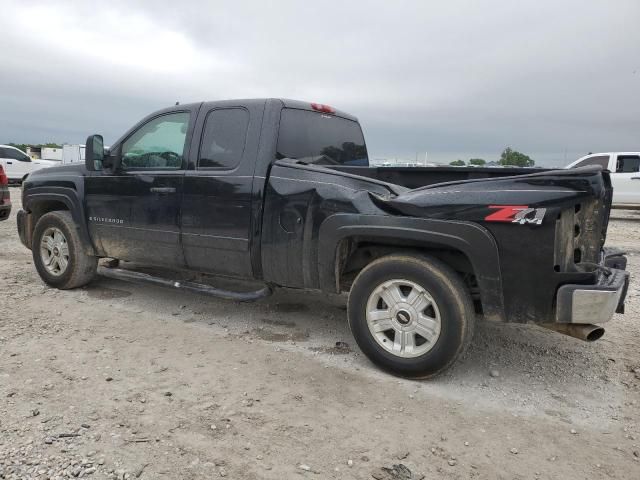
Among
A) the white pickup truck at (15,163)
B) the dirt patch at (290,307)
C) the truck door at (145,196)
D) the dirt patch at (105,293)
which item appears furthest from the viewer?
the white pickup truck at (15,163)

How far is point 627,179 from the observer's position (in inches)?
557

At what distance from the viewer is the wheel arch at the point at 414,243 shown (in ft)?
10.4

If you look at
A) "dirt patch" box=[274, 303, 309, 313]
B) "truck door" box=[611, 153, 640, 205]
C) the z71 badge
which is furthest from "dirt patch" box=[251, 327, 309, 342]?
"truck door" box=[611, 153, 640, 205]

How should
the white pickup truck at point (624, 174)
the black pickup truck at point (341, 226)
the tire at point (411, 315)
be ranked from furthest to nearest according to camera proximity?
the white pickup truck at point (624, 174)
the tire at point (411, 315)
the black pickup truck at point (341, 226)

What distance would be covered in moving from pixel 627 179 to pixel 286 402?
14.3 meters

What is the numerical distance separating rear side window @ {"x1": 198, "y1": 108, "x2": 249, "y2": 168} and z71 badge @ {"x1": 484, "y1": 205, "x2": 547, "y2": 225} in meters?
2.13

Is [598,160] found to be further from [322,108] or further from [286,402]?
[286,402]

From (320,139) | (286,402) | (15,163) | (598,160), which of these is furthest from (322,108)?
(15,163)

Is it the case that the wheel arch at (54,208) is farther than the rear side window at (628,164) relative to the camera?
No

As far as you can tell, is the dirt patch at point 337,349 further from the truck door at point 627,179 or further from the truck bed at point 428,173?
the truck door at point 627,179

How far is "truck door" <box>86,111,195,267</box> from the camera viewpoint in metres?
4.59

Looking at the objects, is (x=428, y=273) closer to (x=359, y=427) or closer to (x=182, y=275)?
(x=359, y=427)

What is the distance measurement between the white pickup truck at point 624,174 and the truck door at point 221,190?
1243 centimetres

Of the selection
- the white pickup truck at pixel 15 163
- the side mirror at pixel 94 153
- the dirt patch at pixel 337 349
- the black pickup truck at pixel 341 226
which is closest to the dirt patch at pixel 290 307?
the black pickup truck at pixel 341 226
